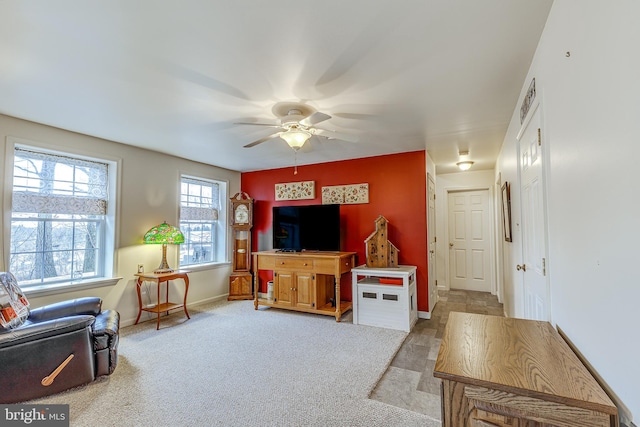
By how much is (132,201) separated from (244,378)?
282 centimetres

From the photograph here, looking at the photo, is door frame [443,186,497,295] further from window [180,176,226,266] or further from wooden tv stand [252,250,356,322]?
window [180,176,226,266]

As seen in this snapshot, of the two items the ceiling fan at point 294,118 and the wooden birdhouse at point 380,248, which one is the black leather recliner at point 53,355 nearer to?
the ceiling fan at point 294,118

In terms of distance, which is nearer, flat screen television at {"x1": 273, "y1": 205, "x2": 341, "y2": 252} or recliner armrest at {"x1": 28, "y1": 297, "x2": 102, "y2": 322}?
recliner armrest at {"x1": 28, "y1": 297, "x2": 102, "y2": 322}

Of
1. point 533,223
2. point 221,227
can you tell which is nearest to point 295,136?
point 533,223

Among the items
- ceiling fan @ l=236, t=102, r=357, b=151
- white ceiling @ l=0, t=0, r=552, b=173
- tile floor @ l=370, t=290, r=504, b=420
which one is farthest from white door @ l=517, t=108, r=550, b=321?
ceiling fan @ l=236, t=102, r=357, b=151

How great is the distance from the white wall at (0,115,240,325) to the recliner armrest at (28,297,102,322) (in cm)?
52

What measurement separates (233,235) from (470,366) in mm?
4762

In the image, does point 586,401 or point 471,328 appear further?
point 471,328

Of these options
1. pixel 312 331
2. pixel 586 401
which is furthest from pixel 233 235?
pixel 586 401

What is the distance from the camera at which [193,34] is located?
1630 millimetres

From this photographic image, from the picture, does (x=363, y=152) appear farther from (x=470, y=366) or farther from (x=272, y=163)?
(x=470, y=366)

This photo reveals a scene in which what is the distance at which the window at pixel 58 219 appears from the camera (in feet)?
9.82

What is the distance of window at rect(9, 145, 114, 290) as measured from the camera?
2.99 meters

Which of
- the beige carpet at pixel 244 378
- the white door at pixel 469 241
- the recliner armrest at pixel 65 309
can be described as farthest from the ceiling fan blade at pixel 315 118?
the white door at pixel 469 241
